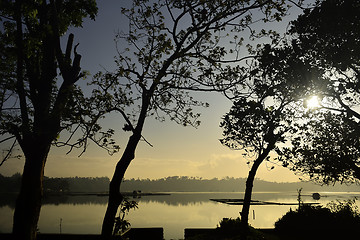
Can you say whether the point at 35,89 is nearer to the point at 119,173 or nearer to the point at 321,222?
the point at 119,173

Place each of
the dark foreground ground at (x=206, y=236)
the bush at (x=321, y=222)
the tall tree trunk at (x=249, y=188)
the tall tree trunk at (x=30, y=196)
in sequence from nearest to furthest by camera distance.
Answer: the tall tree trunk at (x=30, y=196) → the dark foreground ground at (x=206, y=236) → the bush at (x=321, y=222) → the tall tree trunk at (x=249, y=188)

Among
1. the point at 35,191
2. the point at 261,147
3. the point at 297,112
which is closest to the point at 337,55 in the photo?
the point at 297,112

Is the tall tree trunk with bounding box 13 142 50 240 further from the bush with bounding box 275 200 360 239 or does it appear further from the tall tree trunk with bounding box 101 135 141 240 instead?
the bush with bounding box 275 200 360 239

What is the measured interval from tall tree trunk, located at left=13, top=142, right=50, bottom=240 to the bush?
16.0 m

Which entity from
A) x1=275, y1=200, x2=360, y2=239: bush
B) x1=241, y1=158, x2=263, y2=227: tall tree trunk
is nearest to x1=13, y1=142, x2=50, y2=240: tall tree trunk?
x1=241, y1=158, x2=263, y2=227: tall tree trunk

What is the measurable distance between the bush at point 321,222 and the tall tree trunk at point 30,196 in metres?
16.0

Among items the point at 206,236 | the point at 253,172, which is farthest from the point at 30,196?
the point at 253,172

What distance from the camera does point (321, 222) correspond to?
18.7 meters

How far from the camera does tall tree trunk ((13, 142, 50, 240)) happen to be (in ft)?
33.4

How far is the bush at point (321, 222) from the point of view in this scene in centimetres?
1775

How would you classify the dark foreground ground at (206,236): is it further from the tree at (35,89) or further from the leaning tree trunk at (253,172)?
the tree at (35,89)

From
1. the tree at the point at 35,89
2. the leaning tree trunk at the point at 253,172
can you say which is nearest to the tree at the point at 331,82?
the leaning tree trunk at the point at 253,172

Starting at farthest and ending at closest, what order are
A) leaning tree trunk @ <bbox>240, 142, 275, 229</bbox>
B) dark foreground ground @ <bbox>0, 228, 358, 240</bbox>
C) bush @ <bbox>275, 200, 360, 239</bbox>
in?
leaning tree trunk @ <bbox>240, 142, 275, 229</bbox> → bush @ <bbox>275, 200, 360, 239</bbox> → dark foreground ground @ <bbox>0, 228, 358, 240</bbox>

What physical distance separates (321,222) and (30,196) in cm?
1682
